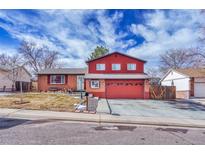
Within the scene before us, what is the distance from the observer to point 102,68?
23.8 metres

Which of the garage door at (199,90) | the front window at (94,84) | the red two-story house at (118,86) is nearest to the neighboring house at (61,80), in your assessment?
the red two-story house at (118,86)

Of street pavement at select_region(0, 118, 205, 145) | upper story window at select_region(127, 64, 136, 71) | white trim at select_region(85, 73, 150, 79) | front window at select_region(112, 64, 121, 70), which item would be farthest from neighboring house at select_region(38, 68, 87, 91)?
street pavement at select_region(0, 118, 205, 145)

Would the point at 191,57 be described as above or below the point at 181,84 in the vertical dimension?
above

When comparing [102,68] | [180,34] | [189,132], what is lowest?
[189,132]

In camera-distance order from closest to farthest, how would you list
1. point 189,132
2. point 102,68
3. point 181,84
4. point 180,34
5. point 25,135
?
1. point 25,135
2. point 189,132
3. point 180,34
4. point 102,68
5. point 181,84

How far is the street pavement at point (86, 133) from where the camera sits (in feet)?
20.2

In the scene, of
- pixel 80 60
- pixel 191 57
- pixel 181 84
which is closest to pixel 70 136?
pixel 191 57

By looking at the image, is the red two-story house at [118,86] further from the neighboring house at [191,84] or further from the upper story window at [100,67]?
the neighboring house at [191,84]

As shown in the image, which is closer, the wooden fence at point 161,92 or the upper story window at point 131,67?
the wooden fence at point 161,92

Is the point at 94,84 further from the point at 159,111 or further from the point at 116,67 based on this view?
the point at 159,111

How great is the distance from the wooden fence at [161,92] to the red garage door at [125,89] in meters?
1.28

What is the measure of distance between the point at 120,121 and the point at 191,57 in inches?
489

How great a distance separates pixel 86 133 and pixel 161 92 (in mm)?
16996
